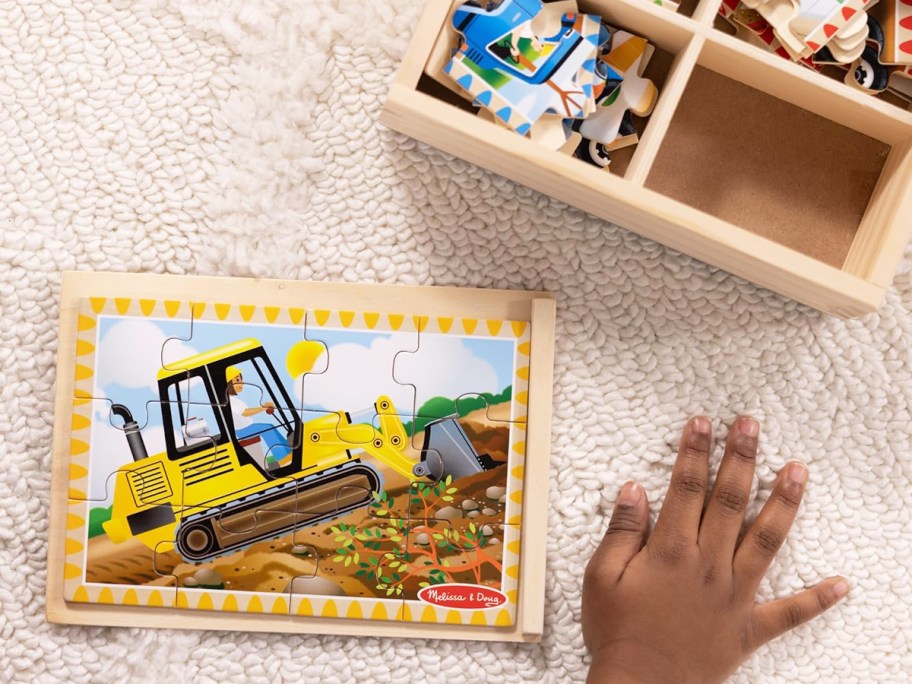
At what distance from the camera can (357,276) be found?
2.91 feet

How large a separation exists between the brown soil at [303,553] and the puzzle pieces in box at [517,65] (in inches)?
13.0

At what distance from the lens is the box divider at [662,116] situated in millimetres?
760

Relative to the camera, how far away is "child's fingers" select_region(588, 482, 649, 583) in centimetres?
88

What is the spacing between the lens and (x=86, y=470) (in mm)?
872

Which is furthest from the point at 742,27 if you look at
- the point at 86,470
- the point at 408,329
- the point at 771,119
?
the point at 86,470

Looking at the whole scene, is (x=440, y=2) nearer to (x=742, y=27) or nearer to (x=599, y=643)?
(x=742, y=27)

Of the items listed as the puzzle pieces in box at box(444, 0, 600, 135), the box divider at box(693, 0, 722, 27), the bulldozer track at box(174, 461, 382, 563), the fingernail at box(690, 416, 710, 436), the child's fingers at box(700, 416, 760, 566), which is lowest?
the bulldozer track at box(174, 461, 382, 563)

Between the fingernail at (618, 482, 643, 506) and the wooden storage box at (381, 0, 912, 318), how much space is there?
27 cm

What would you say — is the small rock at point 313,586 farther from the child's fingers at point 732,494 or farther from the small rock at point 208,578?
the child's fingers at point 732,494

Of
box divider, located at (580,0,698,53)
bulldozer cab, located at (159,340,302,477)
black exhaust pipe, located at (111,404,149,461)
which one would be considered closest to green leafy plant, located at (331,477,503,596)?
bulldozer cab, located at (159,340,302,477)

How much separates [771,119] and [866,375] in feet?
1.03

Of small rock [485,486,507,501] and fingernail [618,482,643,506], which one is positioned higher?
fingernail [618,482,643,506]

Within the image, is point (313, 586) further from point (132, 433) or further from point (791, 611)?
point (791, 611)

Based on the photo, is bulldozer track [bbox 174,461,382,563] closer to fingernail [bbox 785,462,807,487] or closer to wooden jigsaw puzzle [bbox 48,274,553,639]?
wooden jigsaw puzzle [bbox 48,274,553,639]
